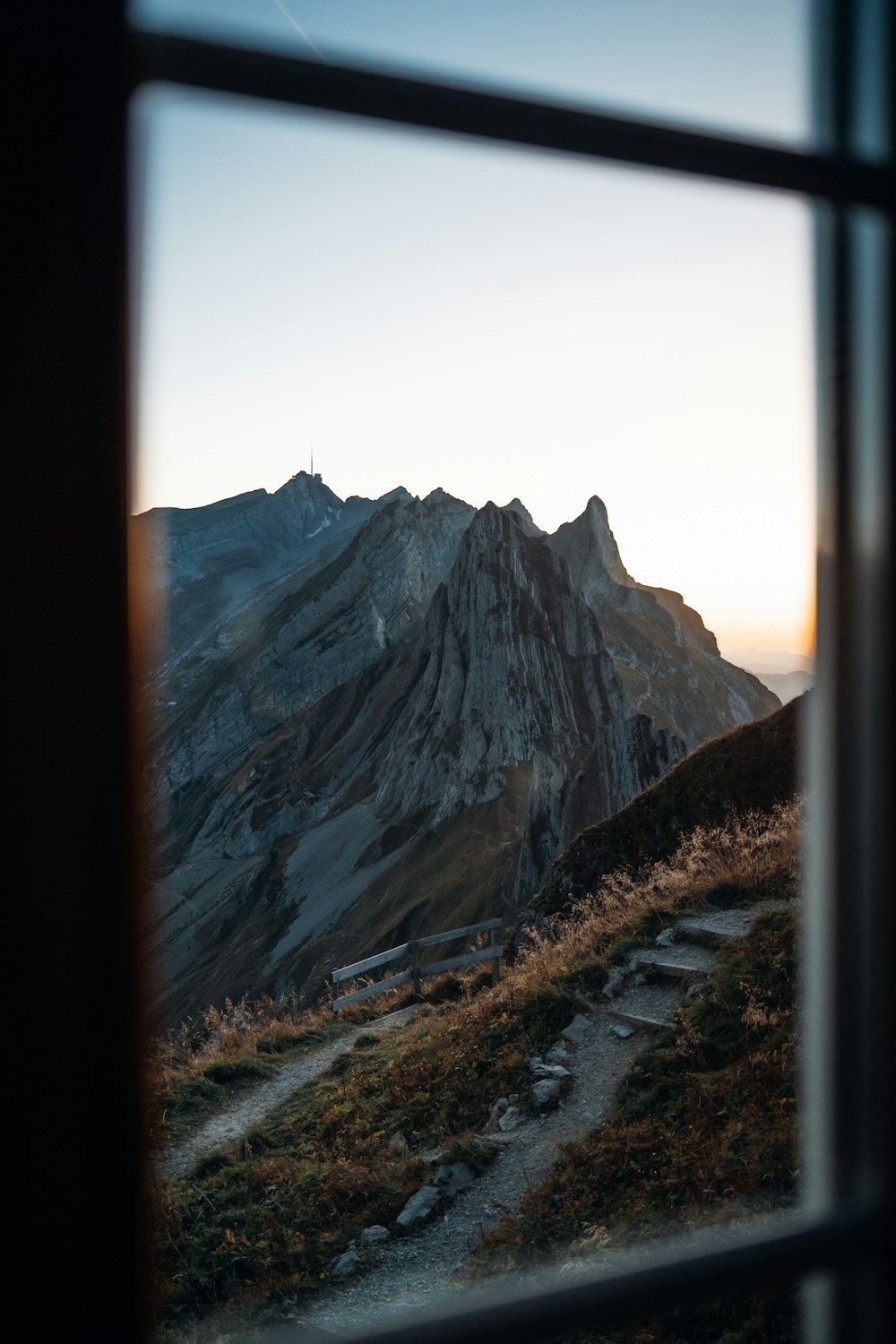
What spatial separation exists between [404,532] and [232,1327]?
3911 inches

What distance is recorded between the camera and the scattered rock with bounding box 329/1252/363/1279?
5.92 m

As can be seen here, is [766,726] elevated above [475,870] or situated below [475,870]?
above

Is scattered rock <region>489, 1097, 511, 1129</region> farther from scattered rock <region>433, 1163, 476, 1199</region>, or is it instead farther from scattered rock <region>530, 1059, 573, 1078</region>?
scattered rock <region>433, 1163, 476, 1199</region>

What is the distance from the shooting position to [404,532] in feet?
338

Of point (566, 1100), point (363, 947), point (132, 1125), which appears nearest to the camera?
point (132, 1125)

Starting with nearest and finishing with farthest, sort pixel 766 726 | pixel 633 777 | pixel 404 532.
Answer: pixel 766 726 → pixel 633 777 → pixel 404 532

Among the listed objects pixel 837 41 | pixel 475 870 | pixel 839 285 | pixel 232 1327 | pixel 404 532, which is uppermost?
pixel 404 532

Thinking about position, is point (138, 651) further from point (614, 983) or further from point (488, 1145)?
point (614, 983)

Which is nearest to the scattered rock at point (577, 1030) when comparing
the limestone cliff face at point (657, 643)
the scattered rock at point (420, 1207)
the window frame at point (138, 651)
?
the scattered rock at point (420, 1207)

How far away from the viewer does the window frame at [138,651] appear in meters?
1.17

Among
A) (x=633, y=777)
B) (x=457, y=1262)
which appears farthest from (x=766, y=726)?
(x=633, y=777)

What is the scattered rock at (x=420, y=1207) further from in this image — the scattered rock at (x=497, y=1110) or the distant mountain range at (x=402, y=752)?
the distant mountain range at (x=402, y=752)

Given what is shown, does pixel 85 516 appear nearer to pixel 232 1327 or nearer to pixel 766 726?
pixel 232 1327

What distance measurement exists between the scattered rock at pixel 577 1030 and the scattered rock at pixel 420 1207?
2126 mm
